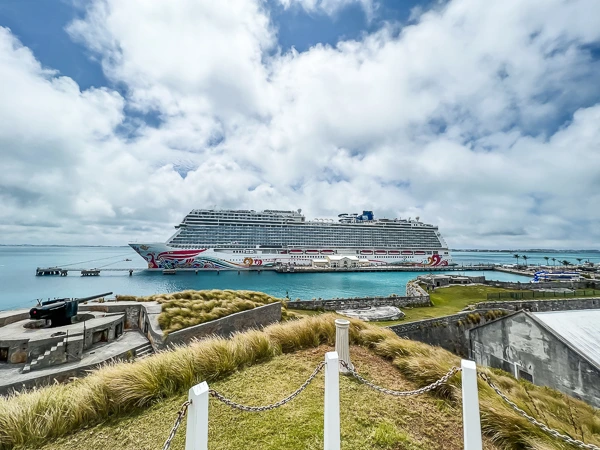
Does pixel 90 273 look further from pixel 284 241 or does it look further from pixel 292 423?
pixel 292 423

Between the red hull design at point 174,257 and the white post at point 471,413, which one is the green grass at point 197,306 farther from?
the red hull design at point 174,257

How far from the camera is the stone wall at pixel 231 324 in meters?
7.95

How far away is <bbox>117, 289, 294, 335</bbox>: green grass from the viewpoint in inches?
337

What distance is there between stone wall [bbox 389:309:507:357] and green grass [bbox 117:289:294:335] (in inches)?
224

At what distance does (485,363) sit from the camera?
1006 centimetres

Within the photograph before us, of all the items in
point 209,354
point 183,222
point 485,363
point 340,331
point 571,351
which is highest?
point 183,222

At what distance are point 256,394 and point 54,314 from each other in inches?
371

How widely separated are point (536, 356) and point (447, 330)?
525 centimetres

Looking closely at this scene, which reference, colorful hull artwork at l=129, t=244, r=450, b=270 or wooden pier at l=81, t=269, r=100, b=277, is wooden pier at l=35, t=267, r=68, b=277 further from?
colorful hull artwork at l=129, t=244, r=450, b=270

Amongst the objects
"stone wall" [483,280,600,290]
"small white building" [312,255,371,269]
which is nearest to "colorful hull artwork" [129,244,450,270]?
"small white building" [312,255,371,269]

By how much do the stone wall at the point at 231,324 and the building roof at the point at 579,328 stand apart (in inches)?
353

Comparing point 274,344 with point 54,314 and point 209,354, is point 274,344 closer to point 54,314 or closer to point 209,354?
point 209,354

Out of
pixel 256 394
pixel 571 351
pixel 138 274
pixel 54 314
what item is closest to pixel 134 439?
pixel 256 394

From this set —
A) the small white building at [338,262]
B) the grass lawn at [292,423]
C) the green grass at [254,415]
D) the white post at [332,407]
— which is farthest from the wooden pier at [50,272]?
the white post at [332,407]
